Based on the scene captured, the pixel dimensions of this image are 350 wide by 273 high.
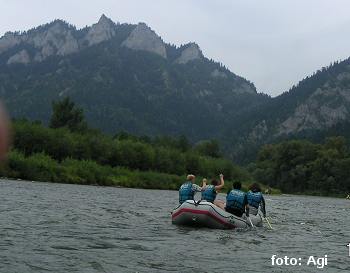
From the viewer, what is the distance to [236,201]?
2038 cm

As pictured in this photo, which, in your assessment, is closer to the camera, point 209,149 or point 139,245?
point 139,245

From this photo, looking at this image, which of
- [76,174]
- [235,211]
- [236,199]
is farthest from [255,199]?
[76,174]

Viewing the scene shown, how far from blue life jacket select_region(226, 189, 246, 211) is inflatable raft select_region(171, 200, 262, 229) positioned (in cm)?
50

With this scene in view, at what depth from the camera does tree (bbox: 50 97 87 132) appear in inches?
3725

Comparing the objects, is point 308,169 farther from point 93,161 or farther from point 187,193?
point 187,193

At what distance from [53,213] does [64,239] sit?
23.3 ft

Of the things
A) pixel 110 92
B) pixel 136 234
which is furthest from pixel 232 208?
pixel 110 92

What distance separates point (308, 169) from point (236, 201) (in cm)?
11023

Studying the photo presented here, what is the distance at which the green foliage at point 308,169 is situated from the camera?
401 ft

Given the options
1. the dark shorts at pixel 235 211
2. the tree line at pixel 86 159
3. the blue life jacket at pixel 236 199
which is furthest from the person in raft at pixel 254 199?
the tree line at pixel 86 159

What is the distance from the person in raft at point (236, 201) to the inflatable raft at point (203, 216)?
1.48 ft

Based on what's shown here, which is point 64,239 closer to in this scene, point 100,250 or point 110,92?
point 100,250

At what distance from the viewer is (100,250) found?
42.3 feet

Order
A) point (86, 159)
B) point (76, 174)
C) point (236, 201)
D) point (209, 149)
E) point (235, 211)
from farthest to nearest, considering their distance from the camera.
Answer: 1. point (209, 149)
2. point (86, 159)
3. point (76, 174)
4. point (235, 211)
5. point (236, 201)
